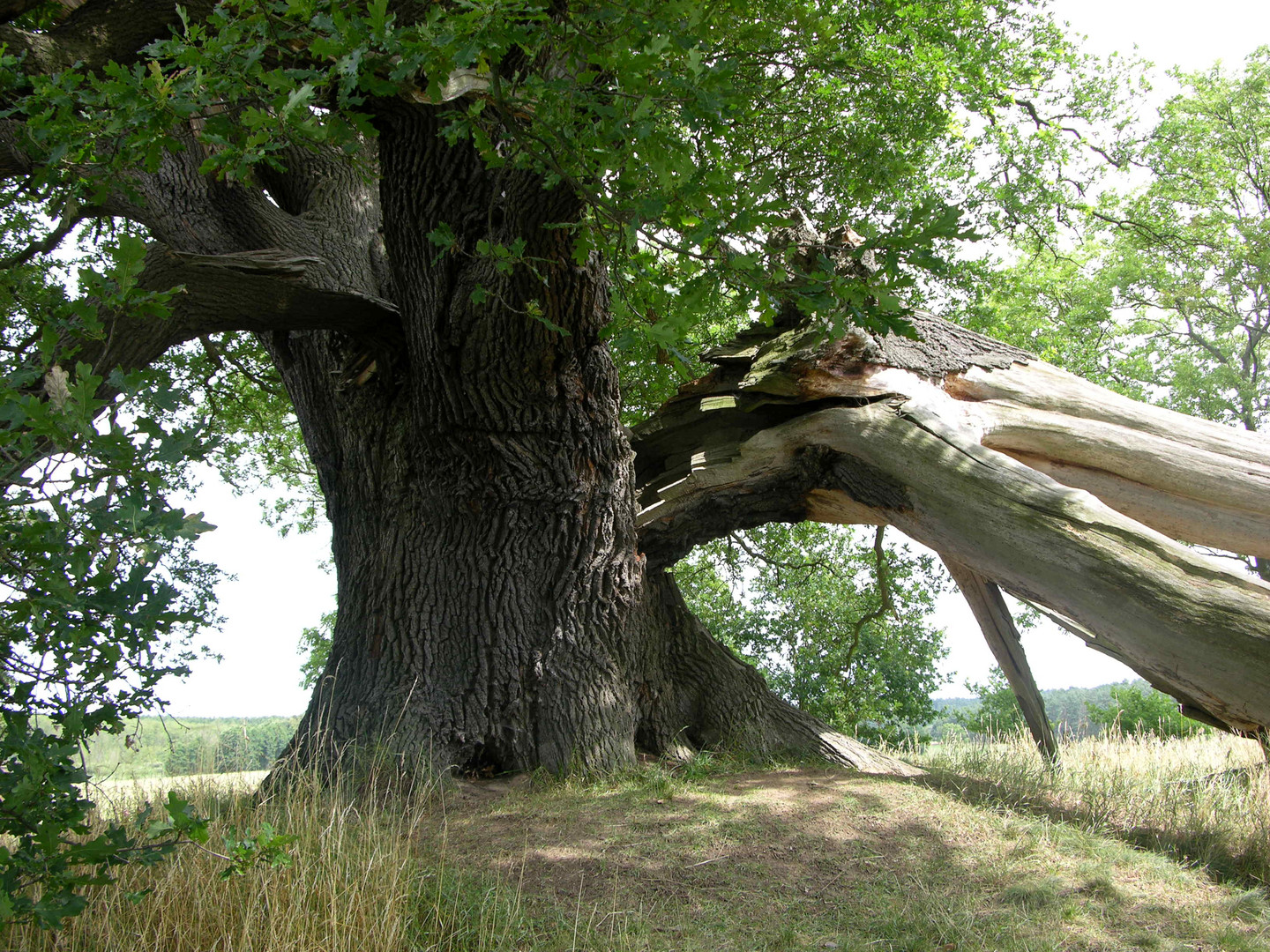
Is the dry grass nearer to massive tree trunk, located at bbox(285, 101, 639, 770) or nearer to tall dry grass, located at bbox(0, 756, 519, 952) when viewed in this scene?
tall dry grass, located at bbox(0, 756, 519, 952)

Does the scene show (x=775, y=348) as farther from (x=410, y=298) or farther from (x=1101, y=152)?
(x=1101, y=152)

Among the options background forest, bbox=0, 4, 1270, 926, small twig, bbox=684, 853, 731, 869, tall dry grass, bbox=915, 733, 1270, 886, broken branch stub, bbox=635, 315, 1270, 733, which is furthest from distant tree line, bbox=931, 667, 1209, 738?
small twig, bbox=684, 853, 731, 869

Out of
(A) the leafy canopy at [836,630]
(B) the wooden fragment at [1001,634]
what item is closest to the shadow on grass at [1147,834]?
(B) the wooden fragment at [1001,634]

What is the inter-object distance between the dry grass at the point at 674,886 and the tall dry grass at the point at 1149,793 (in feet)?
1.11

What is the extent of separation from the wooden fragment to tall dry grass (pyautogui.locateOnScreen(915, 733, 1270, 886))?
0.46 metres

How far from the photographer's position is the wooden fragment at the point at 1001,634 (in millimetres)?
7051

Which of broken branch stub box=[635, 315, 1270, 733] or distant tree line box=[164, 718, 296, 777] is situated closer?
broken branch stub box=[635, 315, 1270, 733]

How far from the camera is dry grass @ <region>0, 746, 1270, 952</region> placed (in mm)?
3523

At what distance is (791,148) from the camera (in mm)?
8922

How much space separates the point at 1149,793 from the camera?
18.0 ft

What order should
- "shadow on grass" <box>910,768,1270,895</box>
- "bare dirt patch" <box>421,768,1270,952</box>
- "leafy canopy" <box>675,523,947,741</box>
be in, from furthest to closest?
1. "leafy canopy" <box>675,523,947,741</box>
2. "shadow on grass" <box>910,768,1270,895</box>
3. "bare dirt patch" <box>421,768,1270,952</box>

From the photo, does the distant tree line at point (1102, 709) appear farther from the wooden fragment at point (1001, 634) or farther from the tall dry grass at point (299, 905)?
the tall dry grass at point (299, 905)

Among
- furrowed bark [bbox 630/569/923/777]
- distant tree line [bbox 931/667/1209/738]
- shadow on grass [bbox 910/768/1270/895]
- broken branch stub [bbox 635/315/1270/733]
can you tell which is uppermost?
broken branch stub [bbox 635/315/1270/733]

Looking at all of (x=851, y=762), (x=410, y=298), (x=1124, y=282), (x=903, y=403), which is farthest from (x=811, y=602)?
(x=1124, y=282)
